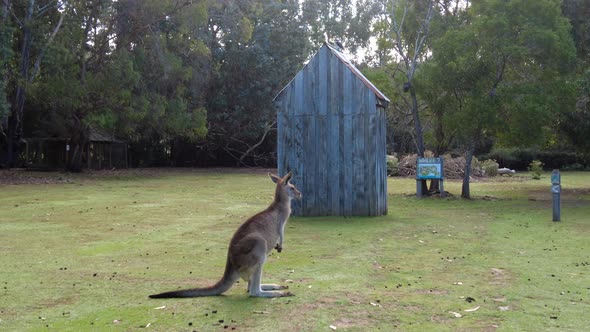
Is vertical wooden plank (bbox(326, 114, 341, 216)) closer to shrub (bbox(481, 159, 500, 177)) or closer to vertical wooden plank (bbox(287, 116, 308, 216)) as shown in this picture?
vertical wooden plank (bbox(287, 116, 308, 216))

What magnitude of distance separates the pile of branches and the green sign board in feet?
Result: 40.8

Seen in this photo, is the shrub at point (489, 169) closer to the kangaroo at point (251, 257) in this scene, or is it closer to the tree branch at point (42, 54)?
the tree branch at point (42, 54)

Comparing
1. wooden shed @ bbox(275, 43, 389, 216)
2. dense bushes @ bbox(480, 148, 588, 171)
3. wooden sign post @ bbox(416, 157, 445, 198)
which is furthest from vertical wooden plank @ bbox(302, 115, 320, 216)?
dense bushes @ bbox(480, 148, 588, 171)

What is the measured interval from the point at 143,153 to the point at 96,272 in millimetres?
37553

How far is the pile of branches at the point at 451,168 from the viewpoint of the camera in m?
32.3

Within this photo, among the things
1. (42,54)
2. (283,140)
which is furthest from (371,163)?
(42,54)

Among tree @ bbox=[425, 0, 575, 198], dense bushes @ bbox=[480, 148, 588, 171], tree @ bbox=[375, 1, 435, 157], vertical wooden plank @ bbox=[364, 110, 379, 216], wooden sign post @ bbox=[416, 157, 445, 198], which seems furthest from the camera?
dense bushes @ bbox=[480, 148, 588, 171]

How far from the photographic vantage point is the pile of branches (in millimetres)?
32344

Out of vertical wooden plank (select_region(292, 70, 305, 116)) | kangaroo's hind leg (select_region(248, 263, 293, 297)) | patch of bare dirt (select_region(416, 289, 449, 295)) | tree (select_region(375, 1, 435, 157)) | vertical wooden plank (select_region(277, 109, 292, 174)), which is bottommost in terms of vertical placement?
patch of bare dirt (select_region(416, 289, 449, 295))

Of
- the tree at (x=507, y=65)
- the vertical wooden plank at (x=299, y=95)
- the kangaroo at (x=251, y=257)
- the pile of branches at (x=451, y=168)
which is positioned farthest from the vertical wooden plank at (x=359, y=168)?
the pile of branches at (x=451, y=168)

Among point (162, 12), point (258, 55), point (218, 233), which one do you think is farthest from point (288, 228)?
point (258, 55)

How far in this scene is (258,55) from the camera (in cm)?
3994

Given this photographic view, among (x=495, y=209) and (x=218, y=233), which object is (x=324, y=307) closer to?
(x=218, y=233)

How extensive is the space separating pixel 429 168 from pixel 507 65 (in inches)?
166
